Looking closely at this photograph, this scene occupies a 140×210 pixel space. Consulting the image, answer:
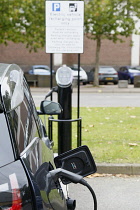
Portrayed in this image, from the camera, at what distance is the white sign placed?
6.59 meters

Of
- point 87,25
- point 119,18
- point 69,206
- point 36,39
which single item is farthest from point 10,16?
point 69,206

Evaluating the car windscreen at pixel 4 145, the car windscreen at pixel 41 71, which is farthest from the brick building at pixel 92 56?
the car windscreen at pixel 4 145

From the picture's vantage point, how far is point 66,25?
6.59m

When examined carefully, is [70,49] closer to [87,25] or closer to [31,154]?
[31,154]

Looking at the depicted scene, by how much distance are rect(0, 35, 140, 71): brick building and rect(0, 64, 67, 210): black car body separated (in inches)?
1540

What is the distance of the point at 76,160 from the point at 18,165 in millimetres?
1450

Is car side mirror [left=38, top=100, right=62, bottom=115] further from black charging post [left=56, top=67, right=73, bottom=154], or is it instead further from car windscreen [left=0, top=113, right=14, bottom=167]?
car windscreen [left=0, top=113, right=14, bottom=167]

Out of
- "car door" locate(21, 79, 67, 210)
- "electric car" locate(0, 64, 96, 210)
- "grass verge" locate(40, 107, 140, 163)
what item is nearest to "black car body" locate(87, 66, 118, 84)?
"grass verge" locate(40, 107, 140, 163)

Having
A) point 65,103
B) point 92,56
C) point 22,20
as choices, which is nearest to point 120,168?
point 65,103

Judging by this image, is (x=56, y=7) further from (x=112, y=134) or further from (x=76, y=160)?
(x=76, y=160)

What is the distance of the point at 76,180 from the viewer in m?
2.36

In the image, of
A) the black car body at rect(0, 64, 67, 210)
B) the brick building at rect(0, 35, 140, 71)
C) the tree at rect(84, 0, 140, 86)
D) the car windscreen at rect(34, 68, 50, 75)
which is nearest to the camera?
the black car body at rect(0, 64, 67, 210)

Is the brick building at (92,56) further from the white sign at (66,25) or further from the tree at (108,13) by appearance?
the white sign at (66,25)

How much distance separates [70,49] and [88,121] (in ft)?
14.2
